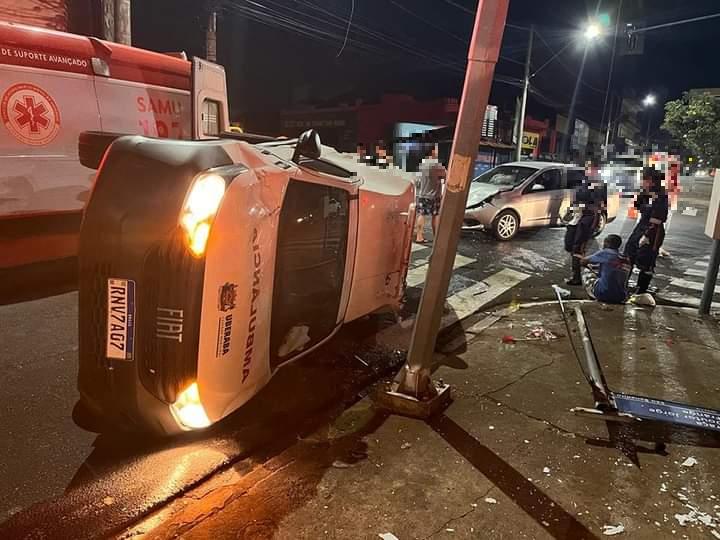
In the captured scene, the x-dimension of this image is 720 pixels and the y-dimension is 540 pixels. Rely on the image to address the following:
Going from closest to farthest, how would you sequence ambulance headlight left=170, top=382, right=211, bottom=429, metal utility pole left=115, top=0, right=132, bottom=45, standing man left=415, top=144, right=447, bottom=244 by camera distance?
ambulance headlight left=170, top=382, right=211, bottom=429
metal utility pole left=115, top=0, right=132, bottom=45
standing man left=415, top=144, right=447, bottom=244

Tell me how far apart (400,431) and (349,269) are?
132 centimetres

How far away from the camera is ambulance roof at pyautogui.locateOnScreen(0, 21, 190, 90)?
205 inches

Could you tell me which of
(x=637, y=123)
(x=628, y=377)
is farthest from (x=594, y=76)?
(x=628, y=377)

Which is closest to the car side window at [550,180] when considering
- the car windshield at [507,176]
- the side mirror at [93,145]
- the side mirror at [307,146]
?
the car windshield at [507,176]

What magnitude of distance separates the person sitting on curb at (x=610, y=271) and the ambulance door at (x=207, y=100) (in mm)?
A: 4837

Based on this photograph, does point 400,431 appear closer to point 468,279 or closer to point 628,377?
point 628,377

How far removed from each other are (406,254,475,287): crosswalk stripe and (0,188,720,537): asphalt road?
196cm

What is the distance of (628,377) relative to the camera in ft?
14.9

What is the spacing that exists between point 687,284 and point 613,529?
706 cm

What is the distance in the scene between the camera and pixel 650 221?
7.37 metres

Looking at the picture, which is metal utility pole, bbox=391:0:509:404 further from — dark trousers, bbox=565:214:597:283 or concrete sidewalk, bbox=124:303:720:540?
dark trousers, bbox=565:214:597:283

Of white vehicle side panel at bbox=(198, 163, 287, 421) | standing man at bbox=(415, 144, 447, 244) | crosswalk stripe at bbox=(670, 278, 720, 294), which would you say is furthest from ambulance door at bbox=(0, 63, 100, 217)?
crosswalk stripe at bbox=(670, 278, 720, 294)

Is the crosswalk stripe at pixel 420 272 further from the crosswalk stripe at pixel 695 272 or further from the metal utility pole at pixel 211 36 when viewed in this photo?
the metal utility pole at pixel 211 36

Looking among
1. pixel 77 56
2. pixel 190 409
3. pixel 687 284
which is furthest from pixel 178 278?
pixel 687 284
